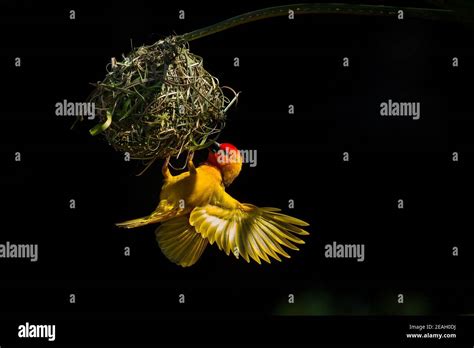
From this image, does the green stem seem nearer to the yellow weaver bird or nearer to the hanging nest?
the hanging nest

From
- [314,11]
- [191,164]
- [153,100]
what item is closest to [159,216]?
[191,164]

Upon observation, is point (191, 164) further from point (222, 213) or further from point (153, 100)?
point (153, 100)

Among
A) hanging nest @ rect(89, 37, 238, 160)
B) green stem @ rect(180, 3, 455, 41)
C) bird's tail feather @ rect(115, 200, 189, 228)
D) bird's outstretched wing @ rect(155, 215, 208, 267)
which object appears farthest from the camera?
bird's outstretched wing @ rect(155, 215, 208, 267)

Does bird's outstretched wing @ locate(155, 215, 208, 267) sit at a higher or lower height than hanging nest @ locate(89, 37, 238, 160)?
lower

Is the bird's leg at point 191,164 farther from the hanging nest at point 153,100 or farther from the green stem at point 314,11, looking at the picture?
the green stem at point 314,11

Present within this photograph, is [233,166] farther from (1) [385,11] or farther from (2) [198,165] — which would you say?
(1) [385,11]

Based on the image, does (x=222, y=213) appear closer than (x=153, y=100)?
No

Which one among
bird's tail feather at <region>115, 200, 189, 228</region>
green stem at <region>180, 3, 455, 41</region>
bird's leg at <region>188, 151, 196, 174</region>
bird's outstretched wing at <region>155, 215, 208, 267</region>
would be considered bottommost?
bird's outstretched wing at <region>155, 215, 208, 267</region>

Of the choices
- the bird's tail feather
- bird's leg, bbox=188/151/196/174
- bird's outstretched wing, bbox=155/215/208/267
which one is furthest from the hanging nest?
bird's outstretched wing, bbox=155/215/208/267
